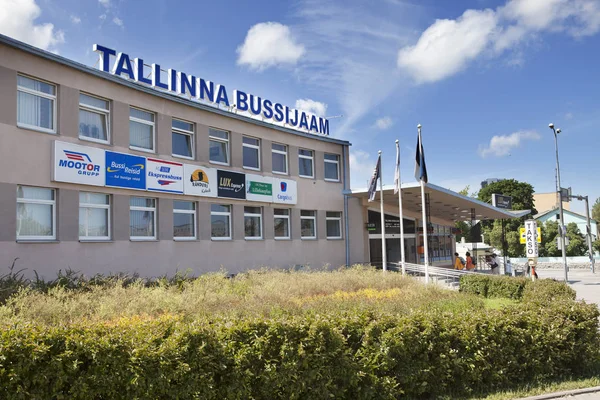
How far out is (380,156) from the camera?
23.8 metres

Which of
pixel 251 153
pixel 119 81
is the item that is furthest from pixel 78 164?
pixel 251 153

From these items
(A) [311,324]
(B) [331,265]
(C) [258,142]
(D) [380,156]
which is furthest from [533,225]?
(A) [311,324]

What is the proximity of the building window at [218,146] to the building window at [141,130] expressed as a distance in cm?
292

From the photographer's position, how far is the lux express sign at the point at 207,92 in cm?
1814

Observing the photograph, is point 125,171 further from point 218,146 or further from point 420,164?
point 420,164

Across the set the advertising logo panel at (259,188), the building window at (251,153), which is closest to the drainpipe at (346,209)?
the advertising logo panel at (259,188)

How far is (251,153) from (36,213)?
33.8 ft

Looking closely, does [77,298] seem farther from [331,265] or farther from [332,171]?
[332,171]

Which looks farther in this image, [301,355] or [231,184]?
[231,184]

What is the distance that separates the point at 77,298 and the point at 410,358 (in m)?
8.22

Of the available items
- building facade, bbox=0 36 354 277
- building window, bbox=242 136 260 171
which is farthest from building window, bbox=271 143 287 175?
building window, bbox=242 136 260 171

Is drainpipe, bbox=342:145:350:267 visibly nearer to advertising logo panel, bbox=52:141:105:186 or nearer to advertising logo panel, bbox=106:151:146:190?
advertising logo panel, bbox=106:151:146:190

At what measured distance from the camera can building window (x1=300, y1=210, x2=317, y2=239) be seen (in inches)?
1008

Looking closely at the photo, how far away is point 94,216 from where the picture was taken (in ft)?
55.8
